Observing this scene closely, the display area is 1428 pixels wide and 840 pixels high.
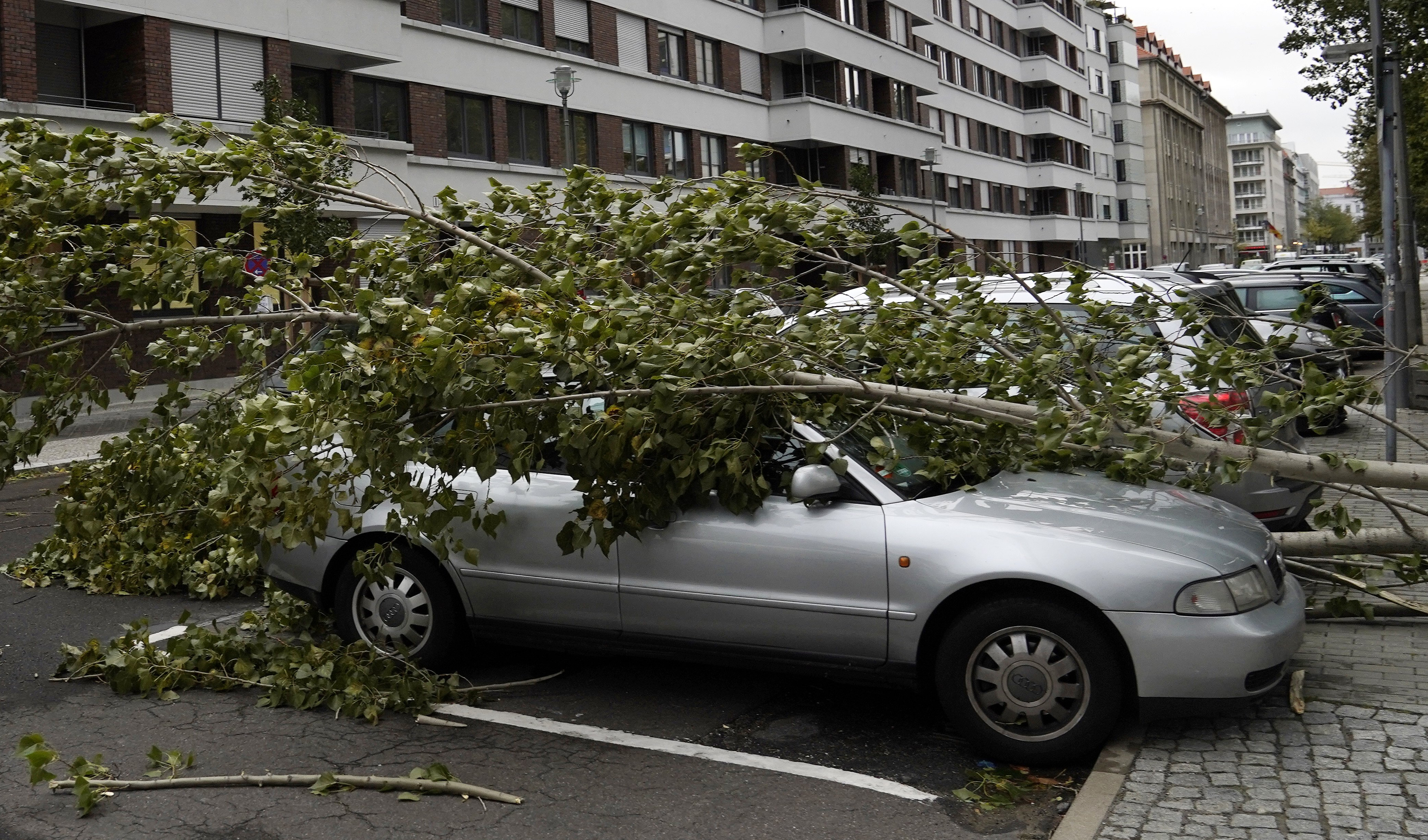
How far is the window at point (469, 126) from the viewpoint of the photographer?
103 ft

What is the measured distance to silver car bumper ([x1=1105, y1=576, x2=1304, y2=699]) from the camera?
197 inches

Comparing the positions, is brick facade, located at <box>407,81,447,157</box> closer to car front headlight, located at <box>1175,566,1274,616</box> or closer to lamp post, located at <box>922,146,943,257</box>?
lamp post, located at <box>922,146,943,257</box>

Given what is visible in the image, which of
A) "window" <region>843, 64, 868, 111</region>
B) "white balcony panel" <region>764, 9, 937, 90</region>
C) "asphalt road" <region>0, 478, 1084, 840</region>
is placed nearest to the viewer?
"asphalt road" <region>0, 478, 1084, 840</region>

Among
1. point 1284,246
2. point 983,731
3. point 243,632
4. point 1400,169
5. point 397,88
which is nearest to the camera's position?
point 983,731

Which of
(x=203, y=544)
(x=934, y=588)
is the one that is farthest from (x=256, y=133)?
(x=934, y=588)

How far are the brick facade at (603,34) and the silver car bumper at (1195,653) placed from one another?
3249 centimetres

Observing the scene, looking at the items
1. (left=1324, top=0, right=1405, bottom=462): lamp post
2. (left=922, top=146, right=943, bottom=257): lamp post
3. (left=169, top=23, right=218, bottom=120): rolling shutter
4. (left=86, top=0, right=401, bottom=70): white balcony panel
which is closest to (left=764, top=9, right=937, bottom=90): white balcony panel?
(left=922, top=146, right=943, bottom=257): lamp post

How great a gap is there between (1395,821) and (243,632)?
18.6 feet

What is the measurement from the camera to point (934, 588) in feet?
17.4

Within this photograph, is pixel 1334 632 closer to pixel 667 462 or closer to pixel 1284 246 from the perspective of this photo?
pixel 667 462

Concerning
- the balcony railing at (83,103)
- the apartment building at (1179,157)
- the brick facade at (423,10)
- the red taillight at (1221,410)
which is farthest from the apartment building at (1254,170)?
the red taillight at (1221,410)

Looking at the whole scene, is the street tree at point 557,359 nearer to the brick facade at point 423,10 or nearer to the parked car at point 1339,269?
the brick facade at point 423,10

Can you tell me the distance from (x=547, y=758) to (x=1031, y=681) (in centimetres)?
199

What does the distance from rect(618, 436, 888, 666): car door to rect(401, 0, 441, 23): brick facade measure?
87.3 ft
